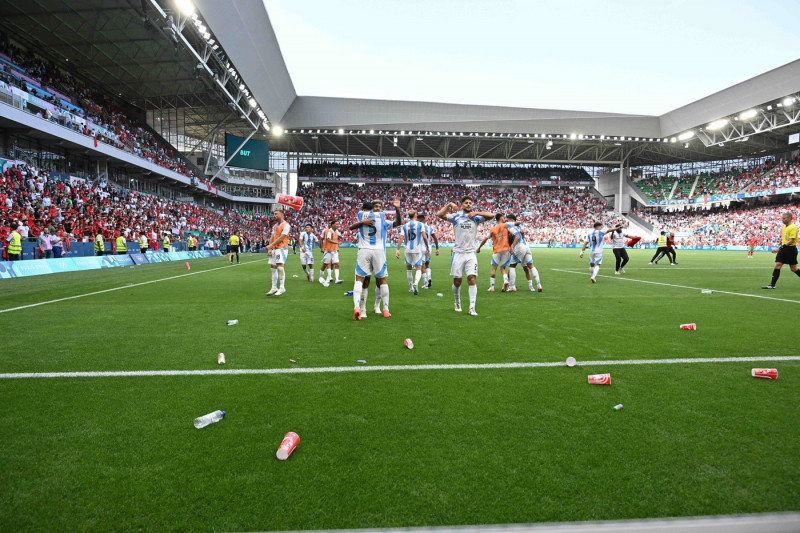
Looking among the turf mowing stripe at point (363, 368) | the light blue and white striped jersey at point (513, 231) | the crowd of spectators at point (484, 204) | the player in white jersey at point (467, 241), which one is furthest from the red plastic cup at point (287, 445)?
the crowd of spectators at point (484, 204)

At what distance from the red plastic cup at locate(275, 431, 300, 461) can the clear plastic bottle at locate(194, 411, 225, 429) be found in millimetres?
729

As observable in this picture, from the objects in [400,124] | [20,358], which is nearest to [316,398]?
[20,358]

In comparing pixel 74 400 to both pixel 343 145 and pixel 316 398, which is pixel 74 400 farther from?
pixel 343 145

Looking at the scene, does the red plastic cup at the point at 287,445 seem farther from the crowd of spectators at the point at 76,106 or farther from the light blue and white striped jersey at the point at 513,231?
the crowd of spectators at the point at 76,106

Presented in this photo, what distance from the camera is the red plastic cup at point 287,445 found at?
Answer: 2650mm

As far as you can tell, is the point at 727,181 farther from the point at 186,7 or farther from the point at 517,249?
the point at 186,7

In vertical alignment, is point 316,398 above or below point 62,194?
below

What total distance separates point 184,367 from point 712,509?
4.66 m

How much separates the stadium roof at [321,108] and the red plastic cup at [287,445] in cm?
2527

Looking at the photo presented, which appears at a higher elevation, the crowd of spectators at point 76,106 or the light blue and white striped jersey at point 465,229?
the crowd of spectators at point 76,106

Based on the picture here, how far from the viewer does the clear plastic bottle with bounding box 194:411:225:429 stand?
3.10m

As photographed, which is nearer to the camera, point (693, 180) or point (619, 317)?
point (619, 317)

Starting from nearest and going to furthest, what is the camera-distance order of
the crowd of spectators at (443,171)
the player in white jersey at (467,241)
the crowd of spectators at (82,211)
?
1. the player in white jersey at (467,241)
2. the crowd of spectators at (82,211)
3. the crowd of spectators at (443,171)

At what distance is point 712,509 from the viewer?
2.12 metres
